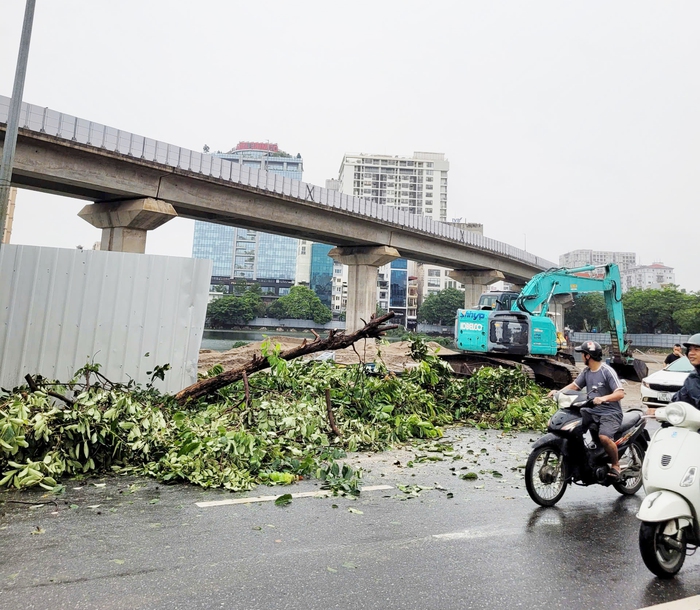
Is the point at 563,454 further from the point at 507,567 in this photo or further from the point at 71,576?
the point at 71,576

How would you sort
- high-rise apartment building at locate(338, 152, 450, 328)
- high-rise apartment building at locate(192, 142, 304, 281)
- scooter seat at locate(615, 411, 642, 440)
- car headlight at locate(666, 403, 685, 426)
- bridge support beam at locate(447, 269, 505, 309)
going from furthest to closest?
high-rise apartment building at locate(192, 142, 304, 281)
high-rise apartment building at locate(338, 152, 450, 328)
bridge support beam at locate(447, 269, 505, 309)
scooter seat at locate(615, 411, 642, 440)
car headlight at locate(666, 403, 685, 426)

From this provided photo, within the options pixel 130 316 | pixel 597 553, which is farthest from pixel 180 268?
pixel 597 553

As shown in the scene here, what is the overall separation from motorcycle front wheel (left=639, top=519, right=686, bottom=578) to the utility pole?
1101cm

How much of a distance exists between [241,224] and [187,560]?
1155 inches

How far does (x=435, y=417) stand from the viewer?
36.1 ft

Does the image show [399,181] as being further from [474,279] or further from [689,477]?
[689,477]

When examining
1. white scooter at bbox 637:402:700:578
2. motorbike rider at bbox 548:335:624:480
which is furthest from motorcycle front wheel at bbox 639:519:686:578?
motorbike rider at bbox 548:335:624:480

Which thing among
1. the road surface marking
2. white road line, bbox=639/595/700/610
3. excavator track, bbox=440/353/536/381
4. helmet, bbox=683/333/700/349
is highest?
helmet, bbox=683/333/700/349

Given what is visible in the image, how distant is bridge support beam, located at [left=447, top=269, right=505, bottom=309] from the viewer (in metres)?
51.7

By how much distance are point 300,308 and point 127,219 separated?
88209 millimetres

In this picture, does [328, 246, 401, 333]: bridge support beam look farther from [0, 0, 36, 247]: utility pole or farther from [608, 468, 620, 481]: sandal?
[608, 468, 620, 481]: sandal

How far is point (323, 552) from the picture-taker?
175 inches

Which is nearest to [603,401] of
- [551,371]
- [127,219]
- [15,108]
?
[15,108]

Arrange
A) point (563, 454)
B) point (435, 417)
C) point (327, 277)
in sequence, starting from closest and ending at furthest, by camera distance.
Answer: point (563, 454)
point (435, 417)
point (327, 277)
